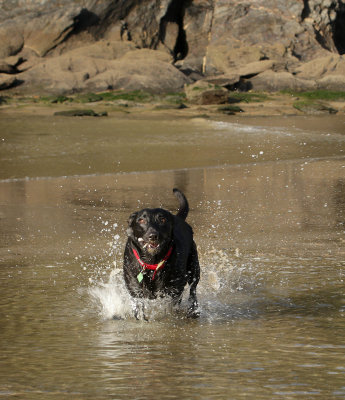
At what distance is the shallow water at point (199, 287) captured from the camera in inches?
152

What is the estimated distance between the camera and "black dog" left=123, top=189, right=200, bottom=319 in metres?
5.22

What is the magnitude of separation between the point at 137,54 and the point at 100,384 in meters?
31.4

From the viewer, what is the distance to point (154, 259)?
5242mm

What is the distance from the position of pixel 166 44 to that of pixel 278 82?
24.8 ft

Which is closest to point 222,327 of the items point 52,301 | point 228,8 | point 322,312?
point 322,312

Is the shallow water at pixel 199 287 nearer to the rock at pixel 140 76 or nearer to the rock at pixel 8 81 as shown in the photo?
the rock at pixel 8 81

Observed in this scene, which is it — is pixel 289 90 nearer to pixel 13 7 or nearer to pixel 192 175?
pixel 13 7

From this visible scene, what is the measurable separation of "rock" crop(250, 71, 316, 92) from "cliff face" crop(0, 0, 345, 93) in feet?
0.15

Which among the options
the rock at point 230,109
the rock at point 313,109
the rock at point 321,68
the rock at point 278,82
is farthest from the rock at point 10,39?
the rock at point 321,68

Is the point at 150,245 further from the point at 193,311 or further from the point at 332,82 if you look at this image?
the point at 332,82

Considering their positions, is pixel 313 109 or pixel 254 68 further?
pixel 254 68

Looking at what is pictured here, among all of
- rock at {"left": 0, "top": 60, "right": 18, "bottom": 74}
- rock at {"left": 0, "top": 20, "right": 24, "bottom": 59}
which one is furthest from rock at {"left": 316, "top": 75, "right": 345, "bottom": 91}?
rock at {"left": 0, "top": 60, "right": 18, "bottom": 74}

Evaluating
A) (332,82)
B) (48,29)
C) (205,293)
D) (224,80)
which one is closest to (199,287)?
(205,293)

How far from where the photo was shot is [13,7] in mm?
34031
